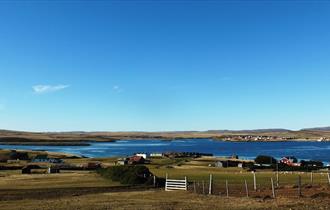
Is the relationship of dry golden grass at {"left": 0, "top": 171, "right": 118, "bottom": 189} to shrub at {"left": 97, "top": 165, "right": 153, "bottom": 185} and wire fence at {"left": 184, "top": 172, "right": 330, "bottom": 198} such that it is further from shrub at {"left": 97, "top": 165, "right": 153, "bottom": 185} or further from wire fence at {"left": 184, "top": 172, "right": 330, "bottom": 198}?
wire fence at {"left": 184, "top": 172, "right": 330, "bottom": 198}

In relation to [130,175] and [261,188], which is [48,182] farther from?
[261,188]

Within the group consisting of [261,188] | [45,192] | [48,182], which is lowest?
[48,182]

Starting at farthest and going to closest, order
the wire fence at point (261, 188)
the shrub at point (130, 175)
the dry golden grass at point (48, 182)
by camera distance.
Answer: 1. the shrub at point (130, 175)
2. the dry golden grass at point (48, 182)
3. the wire fence at point (261, 188)

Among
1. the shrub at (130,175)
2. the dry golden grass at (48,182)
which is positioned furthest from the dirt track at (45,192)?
the shrub at (130,175)

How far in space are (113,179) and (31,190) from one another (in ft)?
61.2

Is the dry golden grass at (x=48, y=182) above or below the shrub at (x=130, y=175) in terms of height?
below

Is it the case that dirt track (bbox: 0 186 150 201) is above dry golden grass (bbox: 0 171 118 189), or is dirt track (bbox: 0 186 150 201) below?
above

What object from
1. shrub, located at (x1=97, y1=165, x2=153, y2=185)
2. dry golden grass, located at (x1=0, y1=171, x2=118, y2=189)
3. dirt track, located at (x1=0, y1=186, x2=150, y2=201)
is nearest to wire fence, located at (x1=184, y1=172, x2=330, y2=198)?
shrub, located at (x1=97, y1=165, x2=153, y2=185)

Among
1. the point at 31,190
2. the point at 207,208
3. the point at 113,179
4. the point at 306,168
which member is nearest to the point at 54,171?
the point at 113,179

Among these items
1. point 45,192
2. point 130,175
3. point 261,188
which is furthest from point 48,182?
point 261,188

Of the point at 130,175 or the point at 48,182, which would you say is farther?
the point at 130,175

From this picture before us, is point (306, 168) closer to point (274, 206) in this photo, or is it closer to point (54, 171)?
point (54, 171)

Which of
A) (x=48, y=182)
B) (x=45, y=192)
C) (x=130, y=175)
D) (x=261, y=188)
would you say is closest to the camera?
(x=45, y=192)

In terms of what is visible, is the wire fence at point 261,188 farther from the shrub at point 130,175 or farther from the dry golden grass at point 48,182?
the dry golden grass at point 48,182
